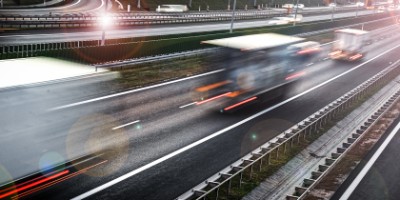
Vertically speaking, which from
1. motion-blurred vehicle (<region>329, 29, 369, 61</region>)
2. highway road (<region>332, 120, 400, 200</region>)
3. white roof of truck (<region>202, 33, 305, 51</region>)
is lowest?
highway road (<region>332, 120, 400, 200</region>)

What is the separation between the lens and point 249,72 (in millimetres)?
31766

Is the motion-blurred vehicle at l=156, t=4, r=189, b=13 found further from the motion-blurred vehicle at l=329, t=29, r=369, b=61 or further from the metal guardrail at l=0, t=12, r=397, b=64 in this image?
the metal guardrail at l=0, t=12, r=397, b=64

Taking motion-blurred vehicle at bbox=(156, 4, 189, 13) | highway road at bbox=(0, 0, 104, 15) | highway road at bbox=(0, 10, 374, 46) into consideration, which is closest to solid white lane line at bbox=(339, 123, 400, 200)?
highway road at bbox=(0, 10, 374, 46)

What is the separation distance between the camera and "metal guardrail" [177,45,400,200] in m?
18.6

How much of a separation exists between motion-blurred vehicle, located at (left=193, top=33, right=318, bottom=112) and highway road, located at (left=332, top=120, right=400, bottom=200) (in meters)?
8.58

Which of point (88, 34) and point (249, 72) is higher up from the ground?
point (249, 72)

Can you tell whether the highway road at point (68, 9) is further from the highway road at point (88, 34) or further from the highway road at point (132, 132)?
the highway road at point (132, 132)

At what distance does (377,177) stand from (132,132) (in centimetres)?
1181

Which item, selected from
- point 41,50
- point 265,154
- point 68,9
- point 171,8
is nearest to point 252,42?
point 265,154

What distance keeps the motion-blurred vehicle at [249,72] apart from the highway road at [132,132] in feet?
3.18

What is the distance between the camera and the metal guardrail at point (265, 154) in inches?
733

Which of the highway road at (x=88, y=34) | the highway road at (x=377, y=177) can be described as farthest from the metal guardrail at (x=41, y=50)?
the highway road at (x=377, y=177)

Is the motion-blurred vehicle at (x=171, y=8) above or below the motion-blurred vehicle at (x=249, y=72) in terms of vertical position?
above

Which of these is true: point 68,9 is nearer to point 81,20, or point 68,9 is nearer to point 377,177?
point 81,20
